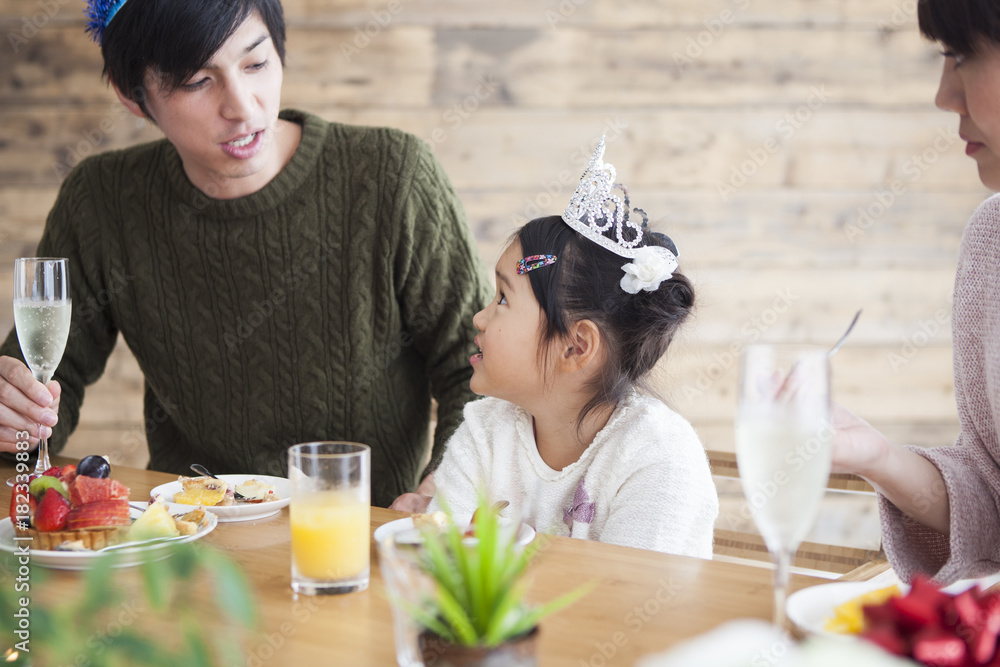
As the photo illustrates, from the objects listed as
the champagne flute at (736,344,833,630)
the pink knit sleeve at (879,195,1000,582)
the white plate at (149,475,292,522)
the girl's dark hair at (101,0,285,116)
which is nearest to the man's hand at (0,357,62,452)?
the white plate at (149,475,292,522)

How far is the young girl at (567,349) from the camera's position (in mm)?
1481

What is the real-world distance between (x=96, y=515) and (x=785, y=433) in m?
0.73

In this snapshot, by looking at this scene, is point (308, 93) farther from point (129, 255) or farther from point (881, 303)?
point (881, 303)

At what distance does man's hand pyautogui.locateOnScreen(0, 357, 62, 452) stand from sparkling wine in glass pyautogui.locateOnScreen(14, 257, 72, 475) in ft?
0.31

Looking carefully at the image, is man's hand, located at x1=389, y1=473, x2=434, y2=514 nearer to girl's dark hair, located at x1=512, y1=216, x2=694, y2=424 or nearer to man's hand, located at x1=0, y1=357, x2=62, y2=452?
girl's dark hair, located at x1=512, y1=216, x2=694, y2=424

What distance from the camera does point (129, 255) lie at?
186 centimetres

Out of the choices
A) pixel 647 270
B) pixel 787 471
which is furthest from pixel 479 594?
pixel 647 270

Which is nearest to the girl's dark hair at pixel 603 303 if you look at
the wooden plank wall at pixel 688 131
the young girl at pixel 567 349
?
the young girl at pixel 567 349

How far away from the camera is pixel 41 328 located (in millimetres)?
1276

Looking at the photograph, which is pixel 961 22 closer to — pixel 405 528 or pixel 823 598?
pixel 823 598

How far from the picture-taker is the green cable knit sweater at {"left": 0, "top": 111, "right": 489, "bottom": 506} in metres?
1.80

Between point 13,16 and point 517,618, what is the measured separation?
280 cm

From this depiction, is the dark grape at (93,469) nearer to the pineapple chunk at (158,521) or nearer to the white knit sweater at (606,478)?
the pineapple chunk at (158,521)

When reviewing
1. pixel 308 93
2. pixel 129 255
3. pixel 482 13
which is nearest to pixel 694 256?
pixel 482 13
